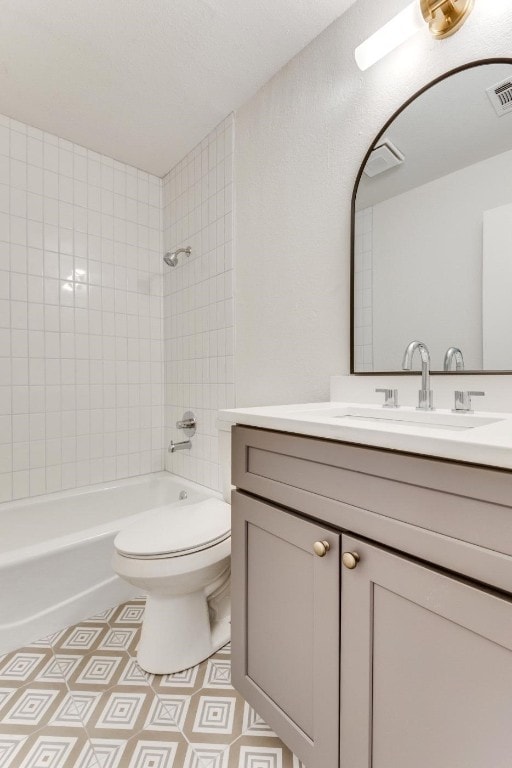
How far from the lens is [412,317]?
1.18 meters

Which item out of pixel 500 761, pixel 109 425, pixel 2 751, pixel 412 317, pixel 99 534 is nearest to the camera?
pixel 500 761

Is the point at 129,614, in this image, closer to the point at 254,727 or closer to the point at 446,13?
the point at 254,727

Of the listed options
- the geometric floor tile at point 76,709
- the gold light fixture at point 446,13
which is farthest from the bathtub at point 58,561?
the gold light fixture at point 446,13

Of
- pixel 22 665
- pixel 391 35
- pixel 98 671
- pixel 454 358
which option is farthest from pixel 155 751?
pixel 391 35

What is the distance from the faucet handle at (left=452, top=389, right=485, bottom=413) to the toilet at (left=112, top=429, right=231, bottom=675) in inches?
25.6

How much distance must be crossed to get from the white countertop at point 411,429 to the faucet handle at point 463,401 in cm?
3

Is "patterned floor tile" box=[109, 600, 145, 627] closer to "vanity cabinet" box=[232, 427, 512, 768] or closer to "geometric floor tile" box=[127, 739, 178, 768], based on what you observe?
"geometric floor tile" box=[127, 739, 178, 768]

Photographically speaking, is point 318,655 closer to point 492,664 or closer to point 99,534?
point 492,664

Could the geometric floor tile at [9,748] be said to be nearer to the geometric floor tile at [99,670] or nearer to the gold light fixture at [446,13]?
the geometric floor tile at [99,670]

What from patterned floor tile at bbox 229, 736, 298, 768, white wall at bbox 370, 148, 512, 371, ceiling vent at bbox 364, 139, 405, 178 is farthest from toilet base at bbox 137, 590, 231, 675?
ceiling vent at bbox 364, 139, 405, 178

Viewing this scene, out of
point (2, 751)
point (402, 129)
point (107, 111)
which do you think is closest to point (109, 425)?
point (2, 751)

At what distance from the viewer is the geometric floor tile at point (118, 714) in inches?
38.9

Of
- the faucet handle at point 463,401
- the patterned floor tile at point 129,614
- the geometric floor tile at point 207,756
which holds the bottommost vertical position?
the patterned floor tile at point 129,614

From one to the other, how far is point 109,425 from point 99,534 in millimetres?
772
